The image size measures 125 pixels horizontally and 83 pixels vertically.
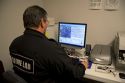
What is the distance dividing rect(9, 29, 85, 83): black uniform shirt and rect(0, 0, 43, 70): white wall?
32.2 inches

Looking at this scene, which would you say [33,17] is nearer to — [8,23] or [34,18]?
[34,18]

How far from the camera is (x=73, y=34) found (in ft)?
7.06

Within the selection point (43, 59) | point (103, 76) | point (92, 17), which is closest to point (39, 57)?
point (43, 59)

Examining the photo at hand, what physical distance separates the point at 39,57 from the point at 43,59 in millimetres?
35

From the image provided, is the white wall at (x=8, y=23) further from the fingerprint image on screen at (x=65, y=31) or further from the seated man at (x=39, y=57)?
the seated man at (x=39, y=57)

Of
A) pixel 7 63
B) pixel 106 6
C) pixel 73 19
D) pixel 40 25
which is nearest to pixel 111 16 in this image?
pixel 106 6

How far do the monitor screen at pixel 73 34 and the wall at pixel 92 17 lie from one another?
36cm

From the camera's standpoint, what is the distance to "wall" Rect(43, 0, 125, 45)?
7.28 ft

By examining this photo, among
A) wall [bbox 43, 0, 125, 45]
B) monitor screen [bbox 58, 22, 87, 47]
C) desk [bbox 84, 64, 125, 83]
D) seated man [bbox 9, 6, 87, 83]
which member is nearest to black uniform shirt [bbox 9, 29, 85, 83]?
seated man [bbox 9, 6, 87, 83]

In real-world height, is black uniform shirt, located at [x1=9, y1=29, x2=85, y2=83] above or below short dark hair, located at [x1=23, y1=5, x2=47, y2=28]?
below

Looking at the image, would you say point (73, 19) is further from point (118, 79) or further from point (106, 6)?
point (118, 79)

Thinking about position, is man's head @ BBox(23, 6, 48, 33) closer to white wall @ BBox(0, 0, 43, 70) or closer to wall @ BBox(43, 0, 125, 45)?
white wall @ BBox(0, 0, 43, 70)

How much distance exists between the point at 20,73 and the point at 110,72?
35.7 inches

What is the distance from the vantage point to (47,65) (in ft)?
4.23
